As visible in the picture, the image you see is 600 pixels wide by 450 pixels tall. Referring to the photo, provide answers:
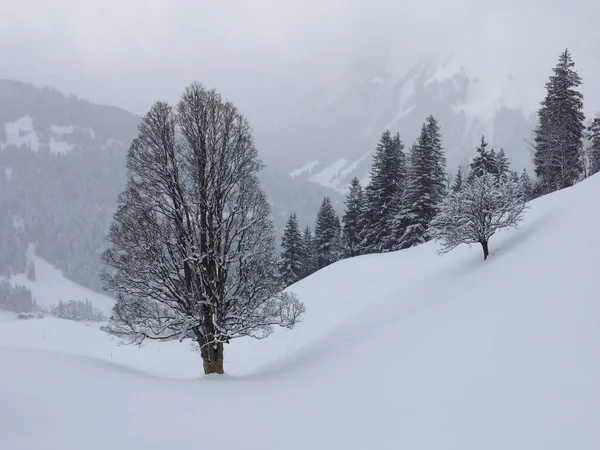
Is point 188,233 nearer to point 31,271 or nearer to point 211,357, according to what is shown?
point 211,357

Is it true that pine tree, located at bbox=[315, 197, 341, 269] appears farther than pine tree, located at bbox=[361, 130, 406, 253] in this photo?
Yes

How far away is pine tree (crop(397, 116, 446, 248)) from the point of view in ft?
118

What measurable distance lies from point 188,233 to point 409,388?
7.96 metres

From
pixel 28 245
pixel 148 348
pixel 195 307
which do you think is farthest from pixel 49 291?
pixel 195 307

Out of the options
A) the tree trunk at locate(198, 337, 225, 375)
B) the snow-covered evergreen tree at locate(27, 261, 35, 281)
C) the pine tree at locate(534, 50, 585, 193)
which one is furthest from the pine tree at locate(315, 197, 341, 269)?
the snow-covered evergreen tree at locate(27, 261, 35, 281)

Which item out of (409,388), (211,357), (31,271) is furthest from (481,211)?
(31,271)

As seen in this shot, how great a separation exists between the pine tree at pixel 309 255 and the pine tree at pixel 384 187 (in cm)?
949

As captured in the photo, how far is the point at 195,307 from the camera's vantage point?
1201 cm

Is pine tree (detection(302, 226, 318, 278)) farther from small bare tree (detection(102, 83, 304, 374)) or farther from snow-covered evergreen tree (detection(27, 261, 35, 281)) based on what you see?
snow-covered evergreen tree (detection(27, 261, 35, 281))

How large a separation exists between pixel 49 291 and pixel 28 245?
44.7 metres

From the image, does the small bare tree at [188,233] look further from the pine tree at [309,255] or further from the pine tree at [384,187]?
the pine tree at [309,255]

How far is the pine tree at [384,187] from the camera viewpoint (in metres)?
40.7

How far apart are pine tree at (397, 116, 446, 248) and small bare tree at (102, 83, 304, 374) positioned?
84.1 feet

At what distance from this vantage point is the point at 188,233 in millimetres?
12344
